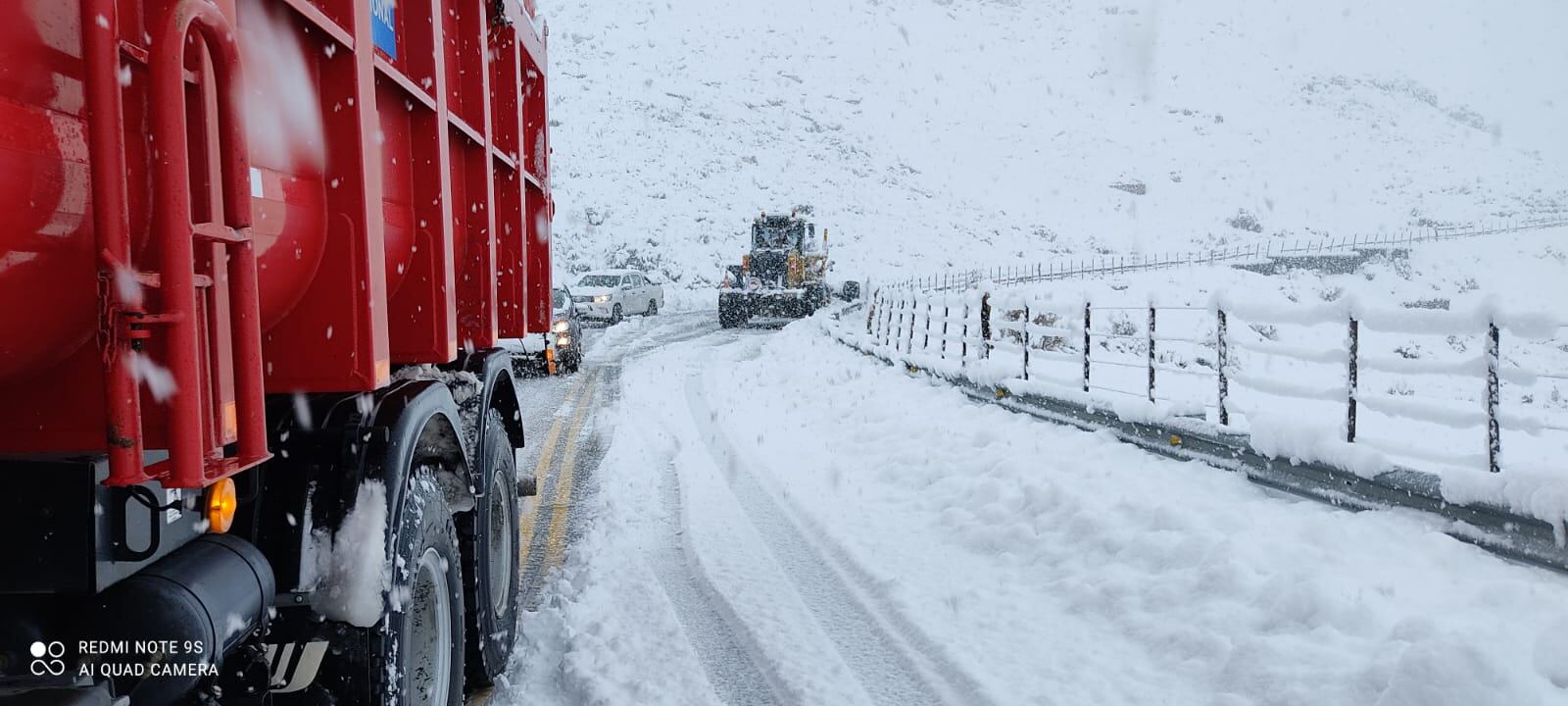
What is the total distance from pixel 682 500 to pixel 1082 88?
86848 mm

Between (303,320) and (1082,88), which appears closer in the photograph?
(303,320)

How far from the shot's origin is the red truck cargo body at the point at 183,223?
1.58 meters

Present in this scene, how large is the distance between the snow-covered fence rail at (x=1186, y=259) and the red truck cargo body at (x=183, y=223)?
1455 inches

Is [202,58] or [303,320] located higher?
[202,58]

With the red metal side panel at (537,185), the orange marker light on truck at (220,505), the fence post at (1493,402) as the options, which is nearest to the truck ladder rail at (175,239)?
the orange marker light on truck at (220,505)

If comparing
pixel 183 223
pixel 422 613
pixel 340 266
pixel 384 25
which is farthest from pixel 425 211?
pixel 183 223

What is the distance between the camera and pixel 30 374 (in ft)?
5.78

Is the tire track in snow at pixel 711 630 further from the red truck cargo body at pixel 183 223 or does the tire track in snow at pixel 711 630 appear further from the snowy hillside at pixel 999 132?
the snowy hillside at pixel 999 132

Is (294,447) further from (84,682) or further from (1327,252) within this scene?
(1327,252)

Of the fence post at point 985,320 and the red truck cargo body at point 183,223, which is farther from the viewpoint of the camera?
the fence post at point 985,320

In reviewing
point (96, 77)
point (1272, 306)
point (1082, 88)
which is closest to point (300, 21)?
point (96, 77)

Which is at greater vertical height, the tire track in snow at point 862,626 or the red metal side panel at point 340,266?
the red metal side panel at point 340,266

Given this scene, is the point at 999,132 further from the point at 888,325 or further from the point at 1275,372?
the point at 888,325

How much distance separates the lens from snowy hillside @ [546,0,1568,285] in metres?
52.0
